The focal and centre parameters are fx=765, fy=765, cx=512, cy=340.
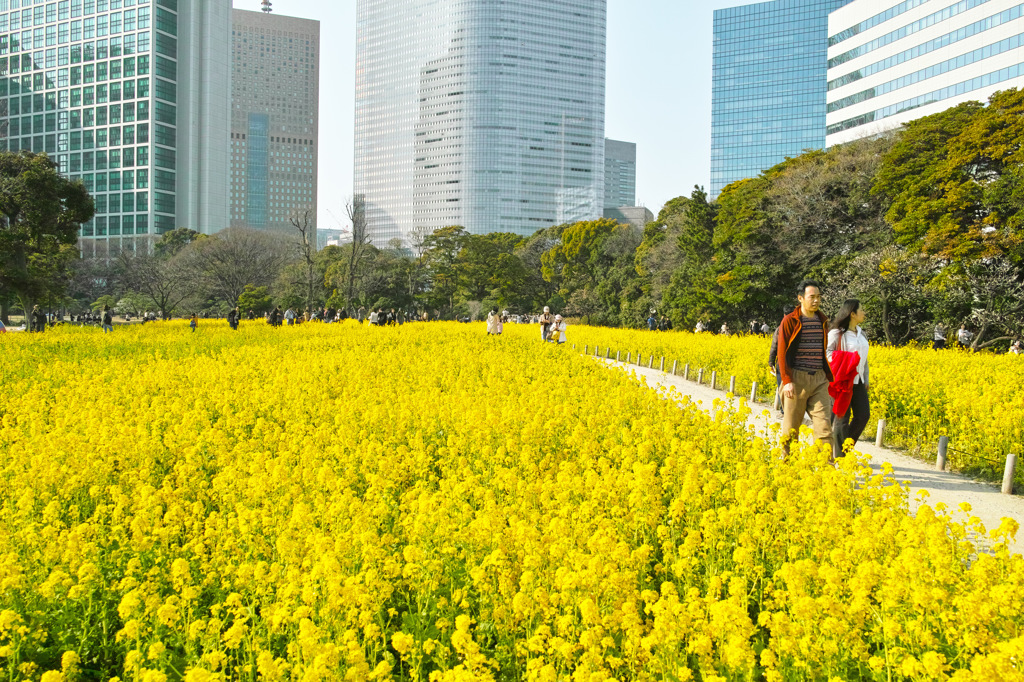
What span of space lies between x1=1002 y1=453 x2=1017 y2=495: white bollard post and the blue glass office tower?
113733 millimetres

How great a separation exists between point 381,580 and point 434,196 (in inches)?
5488

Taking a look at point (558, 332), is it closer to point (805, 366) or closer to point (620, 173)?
point (805, 366)

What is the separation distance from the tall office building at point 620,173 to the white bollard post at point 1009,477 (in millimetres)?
187806

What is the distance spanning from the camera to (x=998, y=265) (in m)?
20.4

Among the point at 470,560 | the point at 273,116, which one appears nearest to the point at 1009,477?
the point at 470,560

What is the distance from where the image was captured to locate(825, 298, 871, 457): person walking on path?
23.7ft

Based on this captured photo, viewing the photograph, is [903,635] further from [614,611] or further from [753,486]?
[753,486]

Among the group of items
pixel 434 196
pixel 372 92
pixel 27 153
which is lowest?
pixel 27 153

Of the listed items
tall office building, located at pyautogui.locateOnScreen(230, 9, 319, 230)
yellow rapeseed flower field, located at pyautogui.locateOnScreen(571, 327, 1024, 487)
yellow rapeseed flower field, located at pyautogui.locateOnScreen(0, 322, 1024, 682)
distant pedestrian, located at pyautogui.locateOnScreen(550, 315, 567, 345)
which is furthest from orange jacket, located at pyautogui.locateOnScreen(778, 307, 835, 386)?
tall office building, located at pyautogui.locateOnScreen(230, 9, 319, 230)

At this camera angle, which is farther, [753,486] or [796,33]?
[796,33]

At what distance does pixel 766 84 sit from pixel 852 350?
12310 cm

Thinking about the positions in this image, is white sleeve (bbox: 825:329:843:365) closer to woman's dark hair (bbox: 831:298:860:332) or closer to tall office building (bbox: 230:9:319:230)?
woman's dark hair (bbox: 831:298:860:332)

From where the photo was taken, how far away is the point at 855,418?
7.41 meters

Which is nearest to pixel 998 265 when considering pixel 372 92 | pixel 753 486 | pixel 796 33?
pixel 753 486
